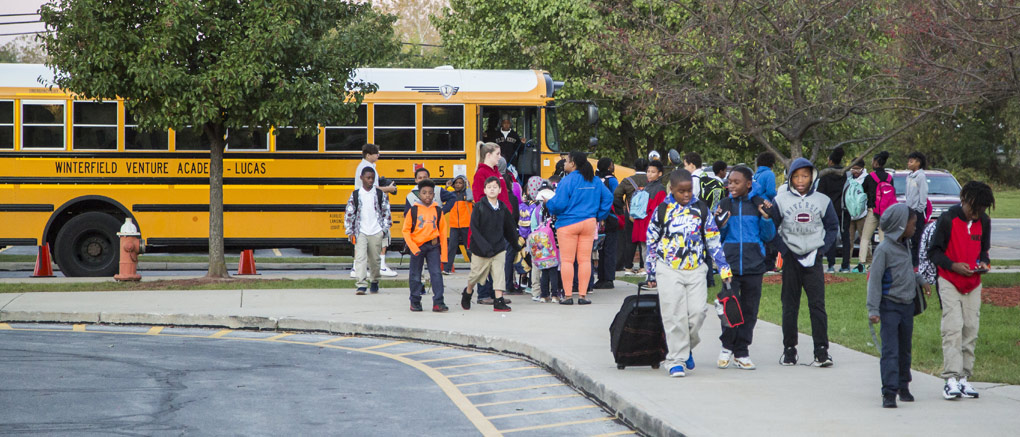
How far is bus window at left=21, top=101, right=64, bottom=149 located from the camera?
16.7 m

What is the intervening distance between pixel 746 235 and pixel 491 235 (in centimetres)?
388

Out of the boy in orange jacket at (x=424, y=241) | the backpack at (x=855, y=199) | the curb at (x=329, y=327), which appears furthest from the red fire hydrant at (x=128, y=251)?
the backpack at (x=855, y=199)

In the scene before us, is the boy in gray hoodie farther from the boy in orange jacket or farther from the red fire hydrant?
the red fire hydrant

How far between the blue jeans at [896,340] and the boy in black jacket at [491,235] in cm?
535

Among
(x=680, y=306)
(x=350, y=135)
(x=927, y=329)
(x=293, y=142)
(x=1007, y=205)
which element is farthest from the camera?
(x=1007, y=205)

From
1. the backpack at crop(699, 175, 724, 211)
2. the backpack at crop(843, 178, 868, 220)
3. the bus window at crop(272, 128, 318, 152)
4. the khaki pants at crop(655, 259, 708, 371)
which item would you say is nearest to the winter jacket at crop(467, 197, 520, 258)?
the backpack at crop(699, 175, 724, 211)

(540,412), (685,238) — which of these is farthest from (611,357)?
(540,412)

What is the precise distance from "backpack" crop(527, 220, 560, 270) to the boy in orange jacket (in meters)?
1.25

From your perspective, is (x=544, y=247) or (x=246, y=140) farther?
(x=246, y=140)

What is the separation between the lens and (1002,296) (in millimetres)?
13266

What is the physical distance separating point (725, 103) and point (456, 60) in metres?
18.6

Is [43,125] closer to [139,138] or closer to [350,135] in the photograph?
[139,138]

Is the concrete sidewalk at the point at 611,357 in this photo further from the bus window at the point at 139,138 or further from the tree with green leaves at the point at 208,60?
the bus window at the point at 139,138

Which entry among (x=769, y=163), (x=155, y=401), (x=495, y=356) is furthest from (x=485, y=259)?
(x=155, y=401)
